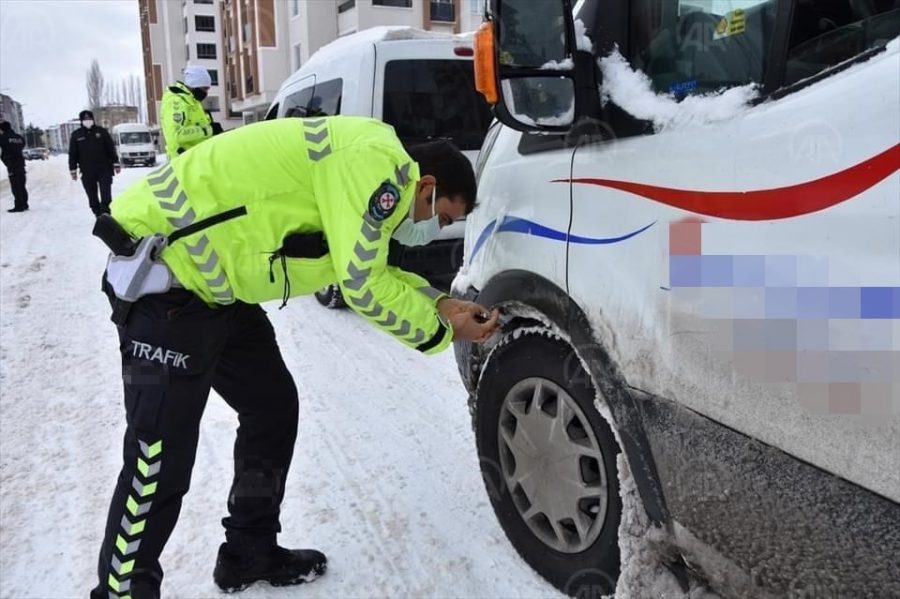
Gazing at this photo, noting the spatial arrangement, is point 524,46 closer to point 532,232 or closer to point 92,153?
point 532,232

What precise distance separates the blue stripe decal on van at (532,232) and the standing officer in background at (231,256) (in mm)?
239

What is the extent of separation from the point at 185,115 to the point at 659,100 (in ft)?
20.4

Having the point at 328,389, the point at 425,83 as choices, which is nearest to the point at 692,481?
the point at 328,389

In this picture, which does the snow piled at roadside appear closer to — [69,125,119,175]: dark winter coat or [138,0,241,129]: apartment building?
[69,125,119,175]: dark winter coat

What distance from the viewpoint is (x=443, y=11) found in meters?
34.4

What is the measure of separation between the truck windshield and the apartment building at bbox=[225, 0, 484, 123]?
26.9 metres

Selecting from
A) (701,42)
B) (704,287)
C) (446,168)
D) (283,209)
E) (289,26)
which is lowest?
(704,287)

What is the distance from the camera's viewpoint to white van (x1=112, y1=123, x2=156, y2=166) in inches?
1439

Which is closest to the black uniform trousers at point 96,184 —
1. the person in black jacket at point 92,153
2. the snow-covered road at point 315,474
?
the person in black jacket at point 92,153

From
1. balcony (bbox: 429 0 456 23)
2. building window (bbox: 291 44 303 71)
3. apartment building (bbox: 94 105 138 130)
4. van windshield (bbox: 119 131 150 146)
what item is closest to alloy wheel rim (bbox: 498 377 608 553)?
balcony (bbox: 429 0 456 23)

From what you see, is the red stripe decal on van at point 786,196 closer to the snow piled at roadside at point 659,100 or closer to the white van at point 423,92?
the snow piled at roadside at point 659,100

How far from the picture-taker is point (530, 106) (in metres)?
2.11

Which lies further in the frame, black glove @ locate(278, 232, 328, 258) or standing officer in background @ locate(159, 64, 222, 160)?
standing officer in background @ locate(159, 64, 222, 160)

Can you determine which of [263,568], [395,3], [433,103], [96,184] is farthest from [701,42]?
[395,3]
